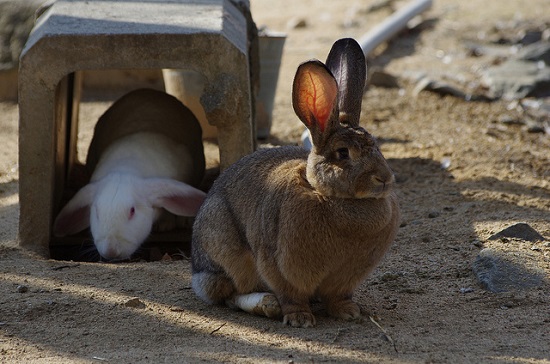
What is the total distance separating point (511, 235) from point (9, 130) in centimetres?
516

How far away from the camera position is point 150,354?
3742mm

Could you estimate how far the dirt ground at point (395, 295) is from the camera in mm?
3752

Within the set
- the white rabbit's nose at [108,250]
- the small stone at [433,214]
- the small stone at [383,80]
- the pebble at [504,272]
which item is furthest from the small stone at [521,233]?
the small stone at [383,80]

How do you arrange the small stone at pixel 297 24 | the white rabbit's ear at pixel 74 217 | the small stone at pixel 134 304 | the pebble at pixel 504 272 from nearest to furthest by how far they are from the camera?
the small stone at pixel 134 304 → the pebble at pixel 504 272 → the white rabbit's ear at pixel 74 217 → the small stone at pixel 297 24

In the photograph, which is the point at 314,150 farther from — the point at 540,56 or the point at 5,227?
the point at 540,56

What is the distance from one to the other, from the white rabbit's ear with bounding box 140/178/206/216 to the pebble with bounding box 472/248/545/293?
6.96 feet

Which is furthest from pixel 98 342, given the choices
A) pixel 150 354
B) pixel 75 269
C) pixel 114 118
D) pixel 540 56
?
pixel 540 56

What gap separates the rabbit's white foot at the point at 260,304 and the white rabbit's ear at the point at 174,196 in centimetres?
189

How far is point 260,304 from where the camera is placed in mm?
4152

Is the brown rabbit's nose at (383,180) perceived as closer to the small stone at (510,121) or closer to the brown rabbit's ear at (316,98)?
the brown rabbit's ear at (316,98)

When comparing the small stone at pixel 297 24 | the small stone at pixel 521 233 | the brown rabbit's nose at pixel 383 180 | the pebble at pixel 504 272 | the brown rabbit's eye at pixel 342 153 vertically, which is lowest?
the pebble at pixel 504 272

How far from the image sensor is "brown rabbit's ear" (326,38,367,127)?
4.01m

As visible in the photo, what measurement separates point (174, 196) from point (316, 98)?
2.54 meters

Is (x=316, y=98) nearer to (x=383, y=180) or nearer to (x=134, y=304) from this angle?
(x=383, y=180)
